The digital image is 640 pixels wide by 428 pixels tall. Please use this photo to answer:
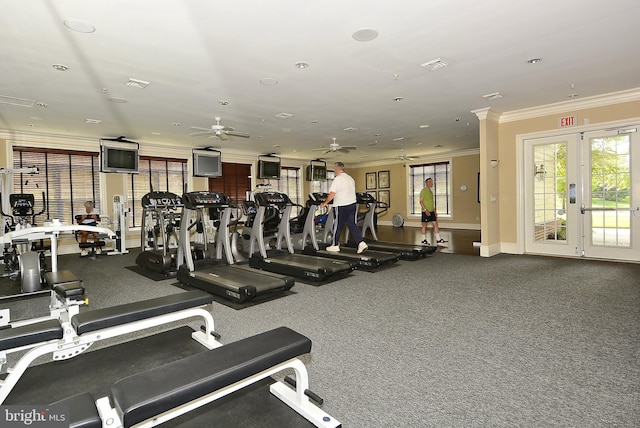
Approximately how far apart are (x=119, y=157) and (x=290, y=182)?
596cm

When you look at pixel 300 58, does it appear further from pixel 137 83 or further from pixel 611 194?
pixel 611 194

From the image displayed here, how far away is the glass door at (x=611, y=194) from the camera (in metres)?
5.72

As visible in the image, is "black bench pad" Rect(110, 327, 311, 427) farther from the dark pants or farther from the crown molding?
the crown molding

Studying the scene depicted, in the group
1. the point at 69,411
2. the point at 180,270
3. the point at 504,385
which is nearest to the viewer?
the point at 69,411

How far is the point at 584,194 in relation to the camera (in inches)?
242

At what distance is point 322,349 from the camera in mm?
2680

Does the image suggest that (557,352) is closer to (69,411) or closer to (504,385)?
(504,385)

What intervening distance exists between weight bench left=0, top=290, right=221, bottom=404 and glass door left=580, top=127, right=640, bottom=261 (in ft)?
21.8

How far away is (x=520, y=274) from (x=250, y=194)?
18.2 ft

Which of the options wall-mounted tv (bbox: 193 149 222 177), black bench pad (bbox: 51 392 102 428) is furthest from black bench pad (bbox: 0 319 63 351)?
wall-mounted tv (bbox: 193 149 222 177)

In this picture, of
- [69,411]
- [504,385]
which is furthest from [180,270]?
[504,385]

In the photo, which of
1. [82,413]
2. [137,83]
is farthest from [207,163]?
[82,413]

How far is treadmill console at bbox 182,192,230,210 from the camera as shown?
5133mm

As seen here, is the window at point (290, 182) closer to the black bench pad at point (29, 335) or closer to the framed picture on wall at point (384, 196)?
the framed picture on wall at point (384, 196)
